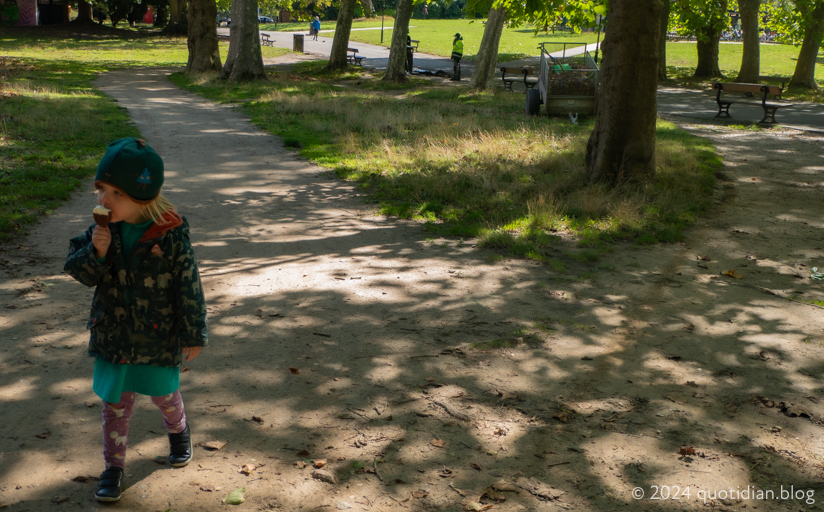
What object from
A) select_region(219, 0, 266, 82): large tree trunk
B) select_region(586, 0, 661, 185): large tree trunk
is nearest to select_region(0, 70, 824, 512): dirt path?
select_region(586, 0, 661, 185): large tree trunk

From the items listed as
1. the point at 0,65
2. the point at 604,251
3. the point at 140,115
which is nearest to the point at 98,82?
the point at 0,65

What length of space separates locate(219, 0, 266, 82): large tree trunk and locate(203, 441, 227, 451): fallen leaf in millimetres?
21694

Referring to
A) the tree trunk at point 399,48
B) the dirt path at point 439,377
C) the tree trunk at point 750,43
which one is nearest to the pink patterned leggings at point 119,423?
the dirt path at point 439,377

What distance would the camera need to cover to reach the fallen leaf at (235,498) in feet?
10.9

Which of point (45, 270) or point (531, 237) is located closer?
point (45, 270)

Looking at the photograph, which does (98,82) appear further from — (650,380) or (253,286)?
(650,380)

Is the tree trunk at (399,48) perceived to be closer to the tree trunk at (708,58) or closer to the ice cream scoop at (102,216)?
the tree trunk at (708,58)

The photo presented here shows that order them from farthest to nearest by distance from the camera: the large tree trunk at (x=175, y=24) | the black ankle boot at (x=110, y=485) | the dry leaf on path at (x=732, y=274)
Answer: the large tree trunk at (x=175, y=24), the dry leaf on path at (x=732, y=274), the black ankle boot at (x=110, y=485)

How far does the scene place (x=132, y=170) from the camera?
2938mm

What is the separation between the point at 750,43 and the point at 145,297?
31305mm

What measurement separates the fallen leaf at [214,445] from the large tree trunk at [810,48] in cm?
2985

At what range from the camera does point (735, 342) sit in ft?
18.1

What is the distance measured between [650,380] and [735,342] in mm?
1219

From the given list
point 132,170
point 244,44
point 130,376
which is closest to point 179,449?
point 130,376
